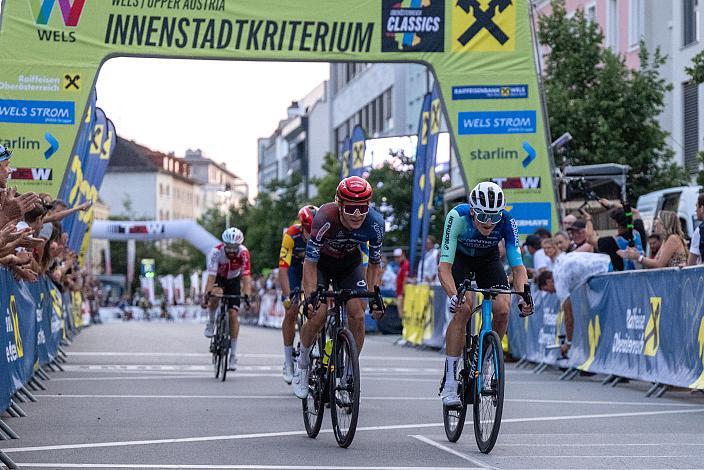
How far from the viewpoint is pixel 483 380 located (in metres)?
10.1

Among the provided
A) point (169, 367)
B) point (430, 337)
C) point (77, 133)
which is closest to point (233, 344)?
point (169, 367)

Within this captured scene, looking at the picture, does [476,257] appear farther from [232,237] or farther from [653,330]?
[232,237]

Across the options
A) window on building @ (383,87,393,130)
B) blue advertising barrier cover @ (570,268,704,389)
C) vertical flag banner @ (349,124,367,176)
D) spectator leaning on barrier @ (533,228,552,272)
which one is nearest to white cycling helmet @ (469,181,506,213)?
blue advertising barrier cover @ (570,268,704,389)

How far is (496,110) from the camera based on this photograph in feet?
76.8

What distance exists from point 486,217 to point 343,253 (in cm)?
127

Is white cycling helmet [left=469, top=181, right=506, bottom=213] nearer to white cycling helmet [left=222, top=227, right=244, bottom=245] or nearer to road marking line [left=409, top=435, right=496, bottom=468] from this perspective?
road marking line [left=409, top=435, right=496, bottom=468]

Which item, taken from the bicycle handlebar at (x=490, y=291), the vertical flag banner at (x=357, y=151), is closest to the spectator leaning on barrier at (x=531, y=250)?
the bicycle handlebar at (x=490, y=291)

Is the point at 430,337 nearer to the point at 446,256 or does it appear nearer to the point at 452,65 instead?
the point at 452,65

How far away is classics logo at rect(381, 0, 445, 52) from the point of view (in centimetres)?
2270

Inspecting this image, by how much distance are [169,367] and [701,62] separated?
31.7ft

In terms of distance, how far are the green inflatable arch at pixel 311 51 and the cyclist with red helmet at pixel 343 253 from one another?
11.4 metres

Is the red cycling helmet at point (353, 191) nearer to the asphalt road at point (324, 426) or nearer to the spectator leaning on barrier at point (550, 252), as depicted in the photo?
the asphalt road at point (324, 426)

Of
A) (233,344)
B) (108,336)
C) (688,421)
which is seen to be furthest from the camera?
(108,336)

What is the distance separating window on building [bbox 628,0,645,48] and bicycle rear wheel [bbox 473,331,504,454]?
34.4 m
